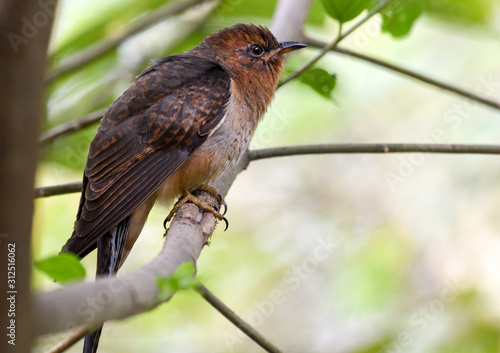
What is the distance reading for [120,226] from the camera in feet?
11.4

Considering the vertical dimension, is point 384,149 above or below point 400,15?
below

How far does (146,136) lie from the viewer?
3.65 meters

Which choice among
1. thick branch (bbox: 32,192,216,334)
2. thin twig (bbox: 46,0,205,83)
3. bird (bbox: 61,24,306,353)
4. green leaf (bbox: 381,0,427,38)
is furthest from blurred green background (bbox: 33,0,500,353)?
thick branch (bbox: 32,192,216,334)

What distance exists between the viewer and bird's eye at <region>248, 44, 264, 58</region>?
441 cm

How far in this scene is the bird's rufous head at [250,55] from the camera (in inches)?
169

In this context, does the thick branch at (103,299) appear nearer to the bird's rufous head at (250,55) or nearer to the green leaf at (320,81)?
the green leaf at (320,81)

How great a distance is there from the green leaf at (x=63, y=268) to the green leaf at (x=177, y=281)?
0.29 metres

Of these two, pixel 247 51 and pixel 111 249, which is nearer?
pixel 111 249

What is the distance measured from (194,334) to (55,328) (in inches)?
194

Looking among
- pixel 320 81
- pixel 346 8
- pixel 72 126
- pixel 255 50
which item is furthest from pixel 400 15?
pixel 72 126

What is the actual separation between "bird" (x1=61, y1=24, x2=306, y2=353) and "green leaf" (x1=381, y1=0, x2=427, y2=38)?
59 centimetres

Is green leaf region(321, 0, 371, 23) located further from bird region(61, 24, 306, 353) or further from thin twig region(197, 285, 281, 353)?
thin twig region(197, 285, 281, 353)

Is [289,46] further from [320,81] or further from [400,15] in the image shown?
[400,15]

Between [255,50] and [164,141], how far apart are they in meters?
1.15
